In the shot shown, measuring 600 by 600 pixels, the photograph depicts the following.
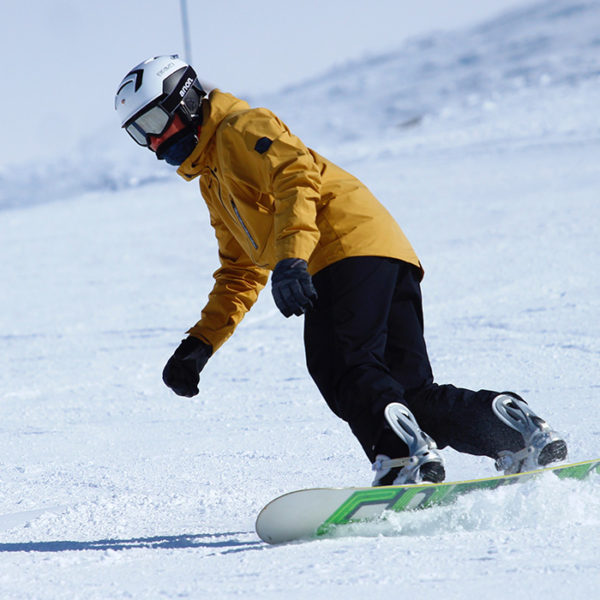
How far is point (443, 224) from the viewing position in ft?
33.6

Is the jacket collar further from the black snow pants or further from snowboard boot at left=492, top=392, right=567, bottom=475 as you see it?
snowboard boot at left=492, top=392, right=567, bottom=475

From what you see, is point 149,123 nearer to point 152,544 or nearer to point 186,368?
point 186,368

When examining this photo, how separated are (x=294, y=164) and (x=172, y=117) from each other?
0.49m

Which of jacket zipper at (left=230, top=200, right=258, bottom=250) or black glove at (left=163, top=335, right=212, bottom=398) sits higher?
jacket zipper at (left=230, top=200, right=258, bottom=250)

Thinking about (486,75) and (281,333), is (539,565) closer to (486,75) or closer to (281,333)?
(281,333)

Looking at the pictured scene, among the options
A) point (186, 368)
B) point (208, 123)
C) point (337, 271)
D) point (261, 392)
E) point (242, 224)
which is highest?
point (208, 123)

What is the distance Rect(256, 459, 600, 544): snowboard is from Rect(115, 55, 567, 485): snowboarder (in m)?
0.06

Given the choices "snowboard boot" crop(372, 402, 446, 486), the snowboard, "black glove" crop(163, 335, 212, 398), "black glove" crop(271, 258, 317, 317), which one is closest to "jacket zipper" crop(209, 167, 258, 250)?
A: "black glove" crop(271, 258, 317, 317)

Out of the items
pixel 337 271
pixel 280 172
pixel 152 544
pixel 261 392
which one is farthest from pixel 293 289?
pixel 261 392

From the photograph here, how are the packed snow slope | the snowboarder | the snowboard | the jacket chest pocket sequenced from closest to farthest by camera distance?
the packed snow slope → the snowboard → the snowboarder → the jacket chest pocket

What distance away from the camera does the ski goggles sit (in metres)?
2.83

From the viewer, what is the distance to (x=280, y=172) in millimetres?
2605

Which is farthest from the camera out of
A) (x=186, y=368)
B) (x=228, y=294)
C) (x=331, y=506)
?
(x=228, y=294)

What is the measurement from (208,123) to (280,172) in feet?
1.08
